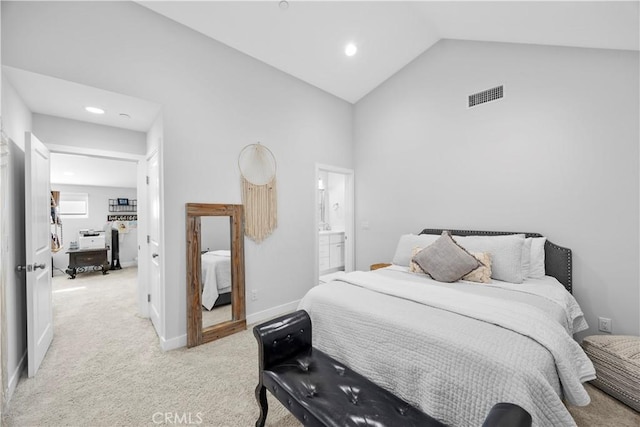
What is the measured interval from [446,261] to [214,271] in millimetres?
2400

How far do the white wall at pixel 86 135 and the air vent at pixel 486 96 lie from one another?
159 inches

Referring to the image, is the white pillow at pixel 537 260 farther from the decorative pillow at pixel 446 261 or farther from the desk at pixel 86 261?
the desk at pixel 86 261

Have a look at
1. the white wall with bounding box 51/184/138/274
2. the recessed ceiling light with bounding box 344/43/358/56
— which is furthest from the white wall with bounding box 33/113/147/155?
the white wall with bounding box 51/184/138/274

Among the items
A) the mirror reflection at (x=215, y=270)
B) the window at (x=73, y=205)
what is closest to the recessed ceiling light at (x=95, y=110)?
the mirror reflection at (x=215, y=270)

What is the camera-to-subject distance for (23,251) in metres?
2.39

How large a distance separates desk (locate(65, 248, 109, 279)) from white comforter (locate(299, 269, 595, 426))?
6.07 meters

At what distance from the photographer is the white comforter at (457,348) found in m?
1.17

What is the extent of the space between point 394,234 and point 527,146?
72.8 inches

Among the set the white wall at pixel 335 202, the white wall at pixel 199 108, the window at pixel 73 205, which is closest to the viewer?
the white wall at pixel 199 108

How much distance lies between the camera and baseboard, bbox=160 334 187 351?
2592 mm

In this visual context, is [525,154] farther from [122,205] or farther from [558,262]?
[122,205]

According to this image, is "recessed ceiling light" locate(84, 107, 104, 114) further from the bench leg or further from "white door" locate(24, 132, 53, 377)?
the bench leg

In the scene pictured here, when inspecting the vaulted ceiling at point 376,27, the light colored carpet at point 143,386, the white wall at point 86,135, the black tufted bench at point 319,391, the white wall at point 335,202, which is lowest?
the light colored carpet at point 143,386

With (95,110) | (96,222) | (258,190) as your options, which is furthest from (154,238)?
(96,222)
